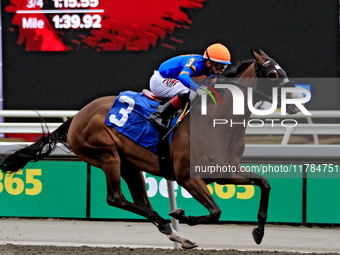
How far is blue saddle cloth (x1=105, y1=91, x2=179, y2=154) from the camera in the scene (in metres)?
4.29

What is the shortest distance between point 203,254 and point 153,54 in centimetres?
501

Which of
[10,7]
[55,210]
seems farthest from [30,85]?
[55,210]

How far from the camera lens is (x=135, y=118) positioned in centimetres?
436

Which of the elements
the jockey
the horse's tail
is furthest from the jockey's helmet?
the horse's tail

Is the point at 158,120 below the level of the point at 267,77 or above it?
below

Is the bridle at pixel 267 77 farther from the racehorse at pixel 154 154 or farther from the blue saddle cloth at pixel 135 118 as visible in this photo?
the blue saddle cloth at pixel 135 118

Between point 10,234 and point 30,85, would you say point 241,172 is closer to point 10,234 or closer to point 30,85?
point 10,234

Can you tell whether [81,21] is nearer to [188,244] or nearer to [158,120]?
[158,120]

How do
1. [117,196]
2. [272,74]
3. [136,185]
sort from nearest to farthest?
1. [272,74]
2. [117,196]
3. [136,185]

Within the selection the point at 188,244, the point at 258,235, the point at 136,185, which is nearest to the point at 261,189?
the point at 258,235

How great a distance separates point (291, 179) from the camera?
5.91 m

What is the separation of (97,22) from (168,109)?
493cm

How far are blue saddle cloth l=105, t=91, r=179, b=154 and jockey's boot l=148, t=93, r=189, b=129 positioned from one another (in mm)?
113

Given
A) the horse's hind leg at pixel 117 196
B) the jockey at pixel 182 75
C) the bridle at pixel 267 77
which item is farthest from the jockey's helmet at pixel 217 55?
the horse's hind leg at pixel 117 196
